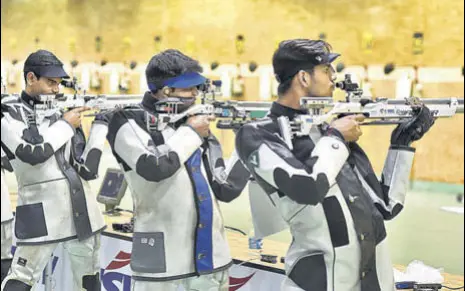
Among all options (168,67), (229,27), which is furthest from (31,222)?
(229,27)

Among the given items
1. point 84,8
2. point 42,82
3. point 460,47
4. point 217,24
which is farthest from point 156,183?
point 84,8

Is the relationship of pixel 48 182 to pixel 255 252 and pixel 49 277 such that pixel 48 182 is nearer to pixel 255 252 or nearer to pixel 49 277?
pixel 49 277

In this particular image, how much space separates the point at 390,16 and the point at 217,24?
298 centimetres

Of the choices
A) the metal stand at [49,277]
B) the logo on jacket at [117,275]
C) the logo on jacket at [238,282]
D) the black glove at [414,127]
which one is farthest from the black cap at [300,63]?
the metal stand at [49,277]

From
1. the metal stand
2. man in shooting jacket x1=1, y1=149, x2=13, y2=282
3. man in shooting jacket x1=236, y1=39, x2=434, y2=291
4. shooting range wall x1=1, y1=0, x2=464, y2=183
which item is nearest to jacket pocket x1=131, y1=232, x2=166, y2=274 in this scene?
man in shooting jacket x1=236, y1=39, x2=434, y2=291

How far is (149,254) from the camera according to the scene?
336 centimetres

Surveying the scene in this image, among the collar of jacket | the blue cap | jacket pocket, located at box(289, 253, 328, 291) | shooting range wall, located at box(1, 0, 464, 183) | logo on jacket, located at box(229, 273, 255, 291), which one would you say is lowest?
logo on jacket, located at box(229, 273, 255, 291)

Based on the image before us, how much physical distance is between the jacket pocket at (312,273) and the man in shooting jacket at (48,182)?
1990 millimetres

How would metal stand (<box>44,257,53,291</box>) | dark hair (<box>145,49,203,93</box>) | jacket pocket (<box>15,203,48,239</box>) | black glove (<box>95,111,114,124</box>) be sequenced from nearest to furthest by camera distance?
dark hair (<box>145,49,203,93</box>) → jacket pocket (<box>15,203,48,239</box>) → black glove (<box>95,111,114,124</box>) → metal stand (<box>44,257,53,291</box>)

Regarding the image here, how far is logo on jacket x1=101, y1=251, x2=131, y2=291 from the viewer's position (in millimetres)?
4641

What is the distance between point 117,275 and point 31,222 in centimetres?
71

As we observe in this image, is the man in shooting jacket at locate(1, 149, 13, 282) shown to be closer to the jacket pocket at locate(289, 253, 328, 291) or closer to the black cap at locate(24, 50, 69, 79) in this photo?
the black cap at locate(24, 50, 69, 79)

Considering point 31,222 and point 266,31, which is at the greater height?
point 266,31

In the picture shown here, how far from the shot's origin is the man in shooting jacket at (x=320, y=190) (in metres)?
2.59
